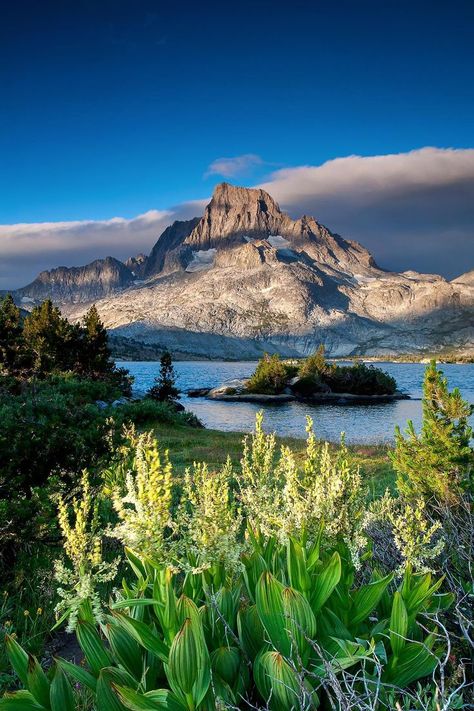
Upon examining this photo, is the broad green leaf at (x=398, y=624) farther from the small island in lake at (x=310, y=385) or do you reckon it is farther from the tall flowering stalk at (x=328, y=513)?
A: the small island in lake at (x=310, y=385)

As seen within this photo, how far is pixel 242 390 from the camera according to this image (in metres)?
76.2

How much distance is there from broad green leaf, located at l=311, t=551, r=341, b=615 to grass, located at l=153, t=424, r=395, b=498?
11.6 m

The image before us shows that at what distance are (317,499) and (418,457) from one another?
17.8ft

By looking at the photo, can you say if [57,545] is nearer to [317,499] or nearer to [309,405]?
[317,499]

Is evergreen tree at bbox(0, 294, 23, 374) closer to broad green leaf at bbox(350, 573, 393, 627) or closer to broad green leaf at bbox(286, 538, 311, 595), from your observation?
broad green leaf at bbox(286, 538, 311, 595)

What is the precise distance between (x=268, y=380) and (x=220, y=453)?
5449 cm

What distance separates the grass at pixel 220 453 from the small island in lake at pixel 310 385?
141 feet

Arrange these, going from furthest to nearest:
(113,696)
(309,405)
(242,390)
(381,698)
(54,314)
A: (242,390) → (309,405) → (54,314) → (381,698) → (113,696)

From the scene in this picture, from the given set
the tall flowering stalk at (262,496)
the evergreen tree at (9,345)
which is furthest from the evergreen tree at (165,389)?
the tall flowering stalk at (262,496)

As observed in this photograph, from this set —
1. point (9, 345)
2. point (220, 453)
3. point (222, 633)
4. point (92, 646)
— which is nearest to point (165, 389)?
point (9, 345)

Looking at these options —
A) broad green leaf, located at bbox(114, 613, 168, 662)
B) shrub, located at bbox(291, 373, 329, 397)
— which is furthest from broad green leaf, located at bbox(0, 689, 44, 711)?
shrub, located at bbox(291, 373, 329, 397)

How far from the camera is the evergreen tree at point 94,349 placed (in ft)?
147

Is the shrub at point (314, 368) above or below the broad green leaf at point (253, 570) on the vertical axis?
below

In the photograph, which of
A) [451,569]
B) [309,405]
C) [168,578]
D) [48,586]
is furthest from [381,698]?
[309,405]
